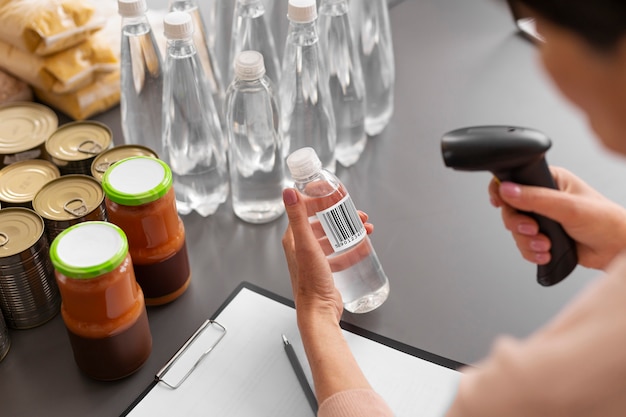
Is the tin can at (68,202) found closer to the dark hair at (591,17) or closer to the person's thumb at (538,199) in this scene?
the person's thumb at (538,199)

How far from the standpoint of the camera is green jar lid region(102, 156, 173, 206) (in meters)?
0.77

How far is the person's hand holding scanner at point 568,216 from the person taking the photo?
72 centimetres

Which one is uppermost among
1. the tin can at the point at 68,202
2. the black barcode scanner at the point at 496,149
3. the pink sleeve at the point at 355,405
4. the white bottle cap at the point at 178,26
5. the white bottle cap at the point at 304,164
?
the white bottle cap at the point at 178,26

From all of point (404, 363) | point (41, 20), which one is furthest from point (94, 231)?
point (41, 20)

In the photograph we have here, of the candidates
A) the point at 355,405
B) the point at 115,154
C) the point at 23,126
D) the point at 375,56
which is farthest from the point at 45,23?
the point at 355,405

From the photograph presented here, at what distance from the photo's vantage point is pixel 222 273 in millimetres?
925

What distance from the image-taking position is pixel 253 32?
1.01 m

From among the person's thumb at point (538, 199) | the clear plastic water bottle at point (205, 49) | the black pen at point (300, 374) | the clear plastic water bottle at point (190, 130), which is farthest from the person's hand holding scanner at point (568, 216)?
the clear plastic water bottle at point (205, 49)

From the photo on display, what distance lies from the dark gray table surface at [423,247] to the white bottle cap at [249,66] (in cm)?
22

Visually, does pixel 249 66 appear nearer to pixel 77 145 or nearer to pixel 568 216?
pixel 77 145

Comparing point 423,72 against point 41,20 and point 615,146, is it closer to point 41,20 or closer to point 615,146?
point 41,20

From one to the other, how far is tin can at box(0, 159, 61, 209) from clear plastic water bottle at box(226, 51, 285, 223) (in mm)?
233

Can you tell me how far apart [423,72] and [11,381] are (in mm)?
852

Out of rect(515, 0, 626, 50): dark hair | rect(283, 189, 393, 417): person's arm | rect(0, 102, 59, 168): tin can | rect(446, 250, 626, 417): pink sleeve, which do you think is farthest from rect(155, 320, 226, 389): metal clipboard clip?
rect(515, 0, 626, 50): dark hair
